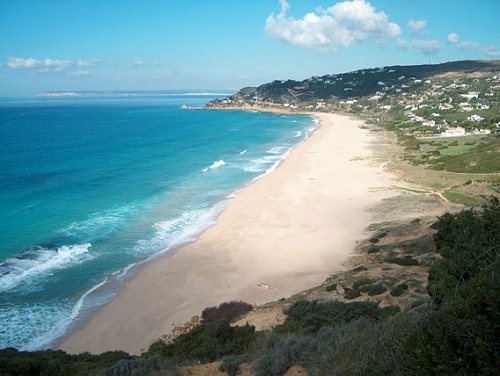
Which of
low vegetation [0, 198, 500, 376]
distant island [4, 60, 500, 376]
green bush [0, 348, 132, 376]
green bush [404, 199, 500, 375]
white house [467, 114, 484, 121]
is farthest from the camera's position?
white house [467, 114, 484, 121]

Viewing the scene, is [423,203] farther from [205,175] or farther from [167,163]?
[167,163]

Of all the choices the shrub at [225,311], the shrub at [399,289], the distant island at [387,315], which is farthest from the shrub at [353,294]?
the shrub at [225,311]

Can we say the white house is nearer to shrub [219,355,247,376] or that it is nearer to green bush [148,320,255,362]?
green bush [148,320,255,362]

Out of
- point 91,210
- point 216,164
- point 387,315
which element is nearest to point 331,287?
point 387,315

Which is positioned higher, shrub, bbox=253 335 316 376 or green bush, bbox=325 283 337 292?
shrub, bbox=253 335 316 376

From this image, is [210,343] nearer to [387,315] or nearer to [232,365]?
[232,365]

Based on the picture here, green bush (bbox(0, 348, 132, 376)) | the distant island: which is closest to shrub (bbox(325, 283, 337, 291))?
the distant island

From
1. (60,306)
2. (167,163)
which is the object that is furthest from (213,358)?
(167,163)
